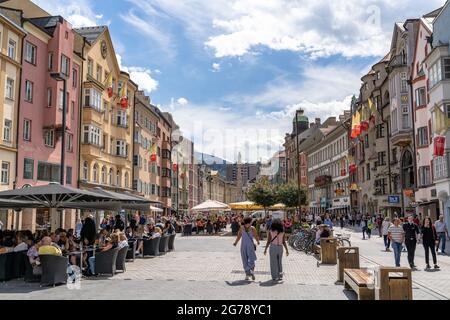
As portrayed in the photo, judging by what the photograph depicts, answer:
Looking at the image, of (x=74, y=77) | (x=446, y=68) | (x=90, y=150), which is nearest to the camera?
(x=446, y=68)

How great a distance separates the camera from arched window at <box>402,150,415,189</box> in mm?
45688

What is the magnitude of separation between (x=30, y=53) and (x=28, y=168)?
7487mm

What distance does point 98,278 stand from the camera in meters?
13.8

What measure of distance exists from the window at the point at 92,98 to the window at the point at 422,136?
84.2ft

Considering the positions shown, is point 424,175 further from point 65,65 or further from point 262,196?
point 65,65

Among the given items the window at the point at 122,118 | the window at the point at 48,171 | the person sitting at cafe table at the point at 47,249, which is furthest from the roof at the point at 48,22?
the person sitting at cafe table at the point at 47,249

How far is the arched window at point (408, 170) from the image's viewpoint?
45688 millimetres

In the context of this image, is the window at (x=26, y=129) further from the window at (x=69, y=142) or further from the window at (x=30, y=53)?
the window at (x=69, y=142)

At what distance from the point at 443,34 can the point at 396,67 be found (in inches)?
421

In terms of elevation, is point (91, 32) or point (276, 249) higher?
point (91, 32)

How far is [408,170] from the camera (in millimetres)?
46500

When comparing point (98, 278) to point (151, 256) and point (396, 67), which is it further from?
point (396, 67)

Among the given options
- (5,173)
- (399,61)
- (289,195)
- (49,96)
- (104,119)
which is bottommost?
(289,195)

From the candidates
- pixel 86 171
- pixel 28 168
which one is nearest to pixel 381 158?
pixel 86 171
